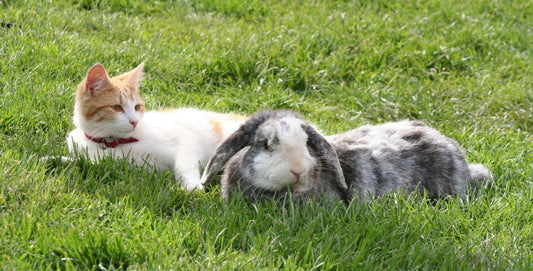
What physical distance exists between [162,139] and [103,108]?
47cm

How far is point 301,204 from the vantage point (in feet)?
11.7

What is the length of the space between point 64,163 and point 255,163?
3.88 ft

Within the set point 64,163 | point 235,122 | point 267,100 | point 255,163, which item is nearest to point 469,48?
point 267,100

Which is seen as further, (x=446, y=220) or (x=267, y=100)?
(x=267, y=100)

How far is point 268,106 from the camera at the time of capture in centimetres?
544

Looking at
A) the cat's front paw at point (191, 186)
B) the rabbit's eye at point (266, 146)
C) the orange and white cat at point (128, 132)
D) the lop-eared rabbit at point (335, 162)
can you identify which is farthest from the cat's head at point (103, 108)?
the rabbit's eye at point (266, 146)

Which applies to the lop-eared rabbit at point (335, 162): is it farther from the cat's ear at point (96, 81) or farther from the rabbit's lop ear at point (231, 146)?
the cat's ear at point (96, 81)

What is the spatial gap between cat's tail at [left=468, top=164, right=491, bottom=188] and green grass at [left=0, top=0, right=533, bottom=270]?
70 mm

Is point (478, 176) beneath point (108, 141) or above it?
beneath

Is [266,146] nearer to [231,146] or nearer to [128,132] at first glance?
[231,146]

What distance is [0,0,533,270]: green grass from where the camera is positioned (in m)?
3.11

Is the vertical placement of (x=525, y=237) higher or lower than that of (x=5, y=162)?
lower

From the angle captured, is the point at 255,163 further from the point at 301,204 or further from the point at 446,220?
the point at 446,220

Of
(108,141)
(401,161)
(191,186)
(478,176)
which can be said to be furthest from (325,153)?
(108,141)
